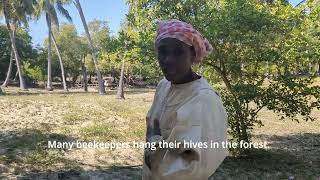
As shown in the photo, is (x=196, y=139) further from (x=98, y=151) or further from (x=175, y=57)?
(x=98, y=151)

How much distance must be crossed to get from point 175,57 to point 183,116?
28 cm

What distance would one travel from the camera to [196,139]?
4.87ft

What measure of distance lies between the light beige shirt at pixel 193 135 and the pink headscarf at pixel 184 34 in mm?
152

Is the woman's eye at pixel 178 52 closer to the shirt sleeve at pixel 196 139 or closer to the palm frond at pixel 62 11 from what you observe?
the shirt sleeve at pixel 196 139

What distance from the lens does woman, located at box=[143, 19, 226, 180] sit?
1.50m

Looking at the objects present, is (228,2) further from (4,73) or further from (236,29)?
(4,73)

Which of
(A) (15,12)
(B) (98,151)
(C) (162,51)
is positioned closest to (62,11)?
(A) (15,12)

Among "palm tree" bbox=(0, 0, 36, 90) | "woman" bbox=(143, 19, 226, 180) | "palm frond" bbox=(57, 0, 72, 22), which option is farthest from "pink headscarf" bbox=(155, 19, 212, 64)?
"palm frond" bbox=(57, 0, 72, 22)

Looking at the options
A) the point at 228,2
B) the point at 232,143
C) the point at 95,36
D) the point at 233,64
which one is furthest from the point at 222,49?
the point at 95,36

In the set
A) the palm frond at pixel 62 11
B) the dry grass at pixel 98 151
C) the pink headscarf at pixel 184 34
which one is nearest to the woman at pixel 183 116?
the pink headscarf at pixel 184 34

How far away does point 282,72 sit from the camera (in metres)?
8.63

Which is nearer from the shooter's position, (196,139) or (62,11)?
(196,139)

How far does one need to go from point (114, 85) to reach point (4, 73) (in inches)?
568

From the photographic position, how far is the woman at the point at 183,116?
150 centimetres
